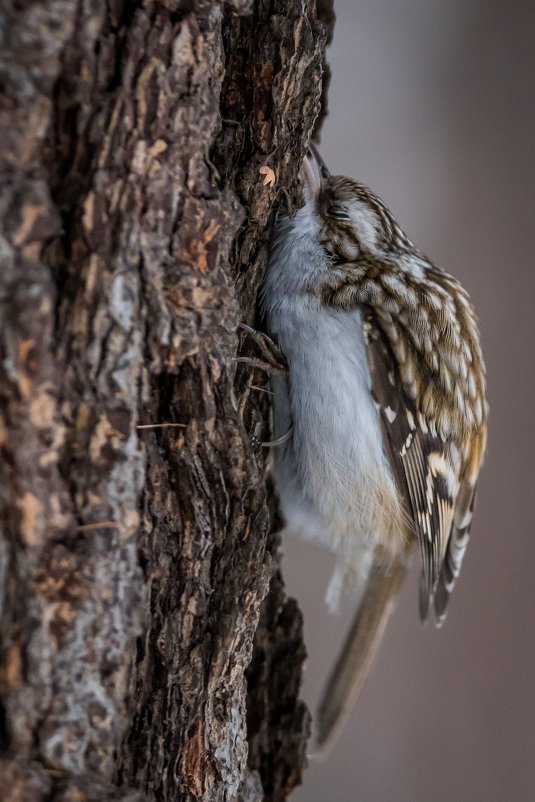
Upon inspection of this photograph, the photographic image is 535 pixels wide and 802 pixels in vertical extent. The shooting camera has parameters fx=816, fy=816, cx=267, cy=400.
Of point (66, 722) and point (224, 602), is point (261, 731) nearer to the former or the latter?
point (224, 602)

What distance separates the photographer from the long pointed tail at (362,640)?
7.68 ft

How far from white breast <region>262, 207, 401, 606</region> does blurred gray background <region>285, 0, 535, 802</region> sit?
4.28ft

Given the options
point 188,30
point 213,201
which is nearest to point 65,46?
point 188,30

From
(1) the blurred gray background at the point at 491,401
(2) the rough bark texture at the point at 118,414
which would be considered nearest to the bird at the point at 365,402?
(2) the rough bark texture at the point at 118,414

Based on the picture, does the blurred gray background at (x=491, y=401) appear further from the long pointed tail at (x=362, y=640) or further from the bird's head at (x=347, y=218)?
the bird's head at (x=347, y=218)

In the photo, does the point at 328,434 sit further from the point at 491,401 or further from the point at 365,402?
the point at 491,401

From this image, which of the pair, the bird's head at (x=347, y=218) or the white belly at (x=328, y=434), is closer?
the white belly at (x=328, y=434)

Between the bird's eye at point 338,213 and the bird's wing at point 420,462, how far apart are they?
294mm

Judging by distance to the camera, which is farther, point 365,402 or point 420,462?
point 420,462

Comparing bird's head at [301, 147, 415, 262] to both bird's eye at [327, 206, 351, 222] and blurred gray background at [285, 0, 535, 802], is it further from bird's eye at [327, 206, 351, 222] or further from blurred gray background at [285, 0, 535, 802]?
blurred gray background at [285, 0, 535, 802]

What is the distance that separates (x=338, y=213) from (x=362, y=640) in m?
1.22

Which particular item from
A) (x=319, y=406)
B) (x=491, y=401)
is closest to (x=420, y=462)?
(x=319, y=406)

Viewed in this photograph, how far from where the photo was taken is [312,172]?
201cm

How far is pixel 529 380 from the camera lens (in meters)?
3.44
